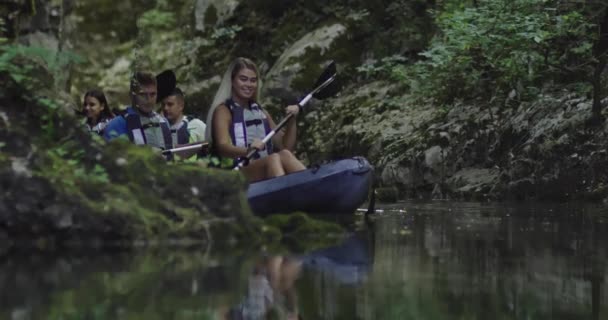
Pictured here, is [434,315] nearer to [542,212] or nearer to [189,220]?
[189,220]

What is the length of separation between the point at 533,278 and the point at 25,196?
10.2 feet

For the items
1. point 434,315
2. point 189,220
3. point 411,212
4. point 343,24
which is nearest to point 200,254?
point 189,220

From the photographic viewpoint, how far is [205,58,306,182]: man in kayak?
11.0 meters

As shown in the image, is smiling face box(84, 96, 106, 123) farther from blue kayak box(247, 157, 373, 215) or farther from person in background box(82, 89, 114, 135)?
blue kayak box(247, 157, 373, 215)

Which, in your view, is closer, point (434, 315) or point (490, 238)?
point (434, 315)

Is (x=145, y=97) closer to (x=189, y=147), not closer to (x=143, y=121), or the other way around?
(x=143, y=121)

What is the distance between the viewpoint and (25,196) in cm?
727

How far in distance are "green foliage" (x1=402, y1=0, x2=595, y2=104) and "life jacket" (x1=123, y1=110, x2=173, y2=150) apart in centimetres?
484

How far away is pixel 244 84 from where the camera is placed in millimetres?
11164

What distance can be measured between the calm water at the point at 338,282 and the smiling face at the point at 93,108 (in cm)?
617

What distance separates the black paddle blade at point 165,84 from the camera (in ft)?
43.7

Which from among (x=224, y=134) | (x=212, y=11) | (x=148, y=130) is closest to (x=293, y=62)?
(x=212, y=11)

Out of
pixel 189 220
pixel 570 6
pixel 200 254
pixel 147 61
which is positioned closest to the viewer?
pixel 200 254

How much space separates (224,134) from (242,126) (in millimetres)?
208
